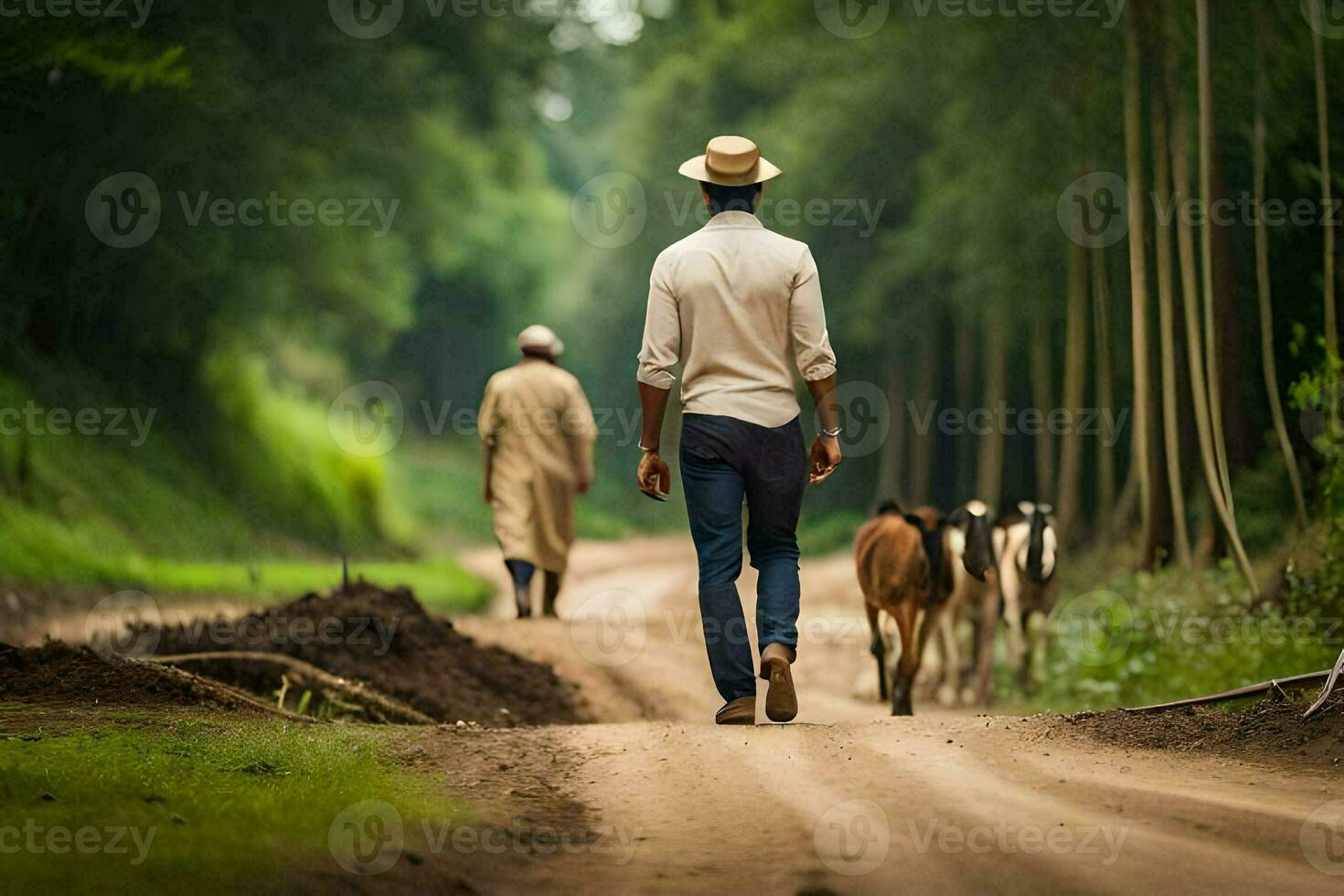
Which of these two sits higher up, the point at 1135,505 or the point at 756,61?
the point at 756,61

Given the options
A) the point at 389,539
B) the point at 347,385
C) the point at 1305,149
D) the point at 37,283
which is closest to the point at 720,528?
the point at 1305,149

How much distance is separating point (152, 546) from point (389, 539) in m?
8.50

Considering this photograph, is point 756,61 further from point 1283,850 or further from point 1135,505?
point 1283,850

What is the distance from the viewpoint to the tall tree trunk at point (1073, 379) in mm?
20328

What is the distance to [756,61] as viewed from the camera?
1315 inches
